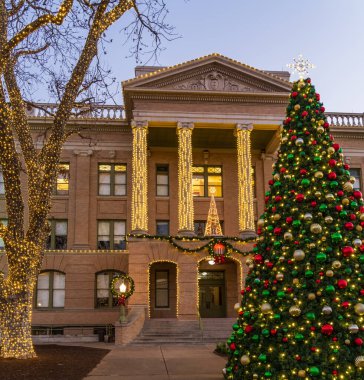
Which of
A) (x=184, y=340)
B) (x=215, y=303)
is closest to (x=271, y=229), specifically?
(x=184, y=340)

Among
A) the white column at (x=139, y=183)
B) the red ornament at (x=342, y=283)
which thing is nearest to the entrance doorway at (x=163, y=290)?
the white column at (x=139, y=183)

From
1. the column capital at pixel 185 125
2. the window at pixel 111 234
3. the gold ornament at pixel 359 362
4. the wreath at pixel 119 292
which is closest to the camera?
the gold ornament at pixel 359 362

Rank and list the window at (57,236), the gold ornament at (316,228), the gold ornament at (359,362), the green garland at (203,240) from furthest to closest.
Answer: the window at (57,236), the green garland at (203,240), the gold ornament at (316,228), the gold ornament at (359,362)

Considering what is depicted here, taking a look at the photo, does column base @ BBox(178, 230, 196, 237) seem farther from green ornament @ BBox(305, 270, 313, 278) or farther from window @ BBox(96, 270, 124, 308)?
green ornament @ BBox(305, 270, 313, 278)

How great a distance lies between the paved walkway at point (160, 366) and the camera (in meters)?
12.4

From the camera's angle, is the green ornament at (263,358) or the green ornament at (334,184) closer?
the green ornament at (263,358)

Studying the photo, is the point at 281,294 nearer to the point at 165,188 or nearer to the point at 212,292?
the point at 212,292

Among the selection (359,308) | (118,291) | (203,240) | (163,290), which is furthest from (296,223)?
(163,290)

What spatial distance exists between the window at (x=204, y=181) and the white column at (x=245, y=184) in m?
3.91

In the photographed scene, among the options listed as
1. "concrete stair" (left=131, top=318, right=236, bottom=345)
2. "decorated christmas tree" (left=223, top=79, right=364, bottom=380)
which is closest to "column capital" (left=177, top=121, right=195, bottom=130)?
"concrete stair" (left=131, top=318, right=236, bottom=345)

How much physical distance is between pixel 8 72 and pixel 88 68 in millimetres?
2442

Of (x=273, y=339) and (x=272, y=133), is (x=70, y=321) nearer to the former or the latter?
(x=272, y=133)

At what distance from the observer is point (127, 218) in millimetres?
33312

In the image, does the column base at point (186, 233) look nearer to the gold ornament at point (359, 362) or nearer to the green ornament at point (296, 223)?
the green ornament at point (296, 223)
